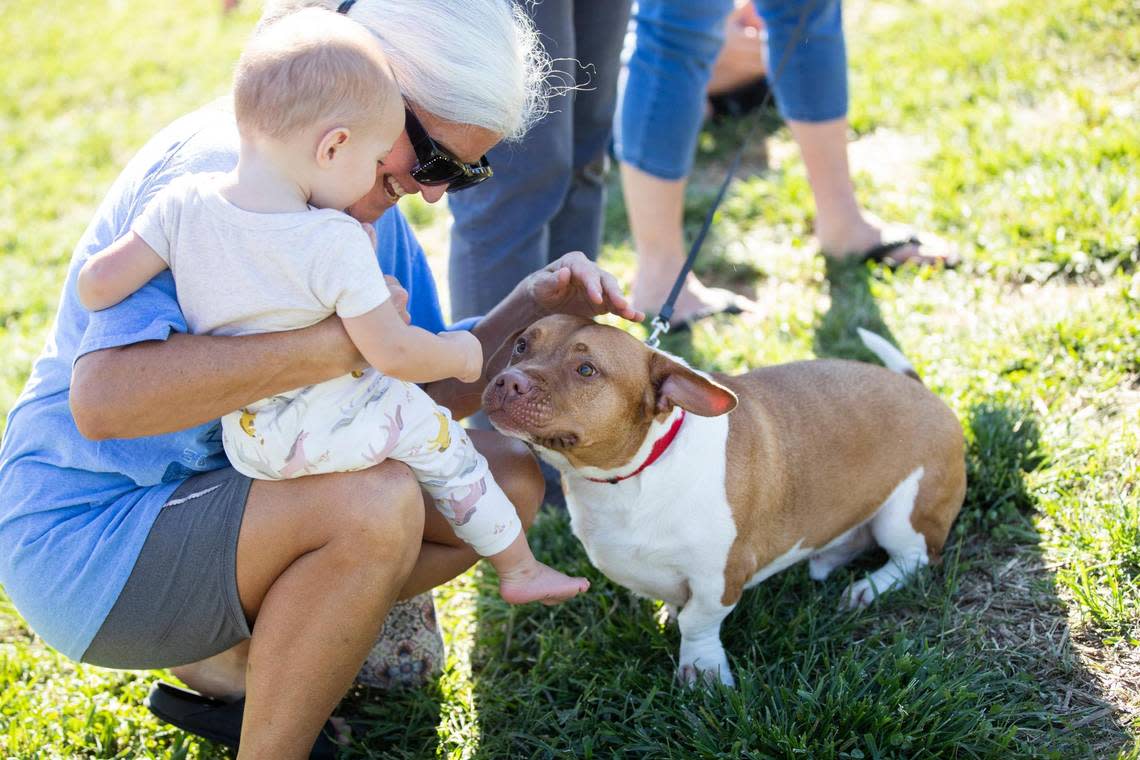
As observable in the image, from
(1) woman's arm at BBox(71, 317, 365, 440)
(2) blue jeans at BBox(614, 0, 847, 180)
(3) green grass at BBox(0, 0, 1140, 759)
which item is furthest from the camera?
(2) blue jeans at BBox(614, 0, 847, 180)

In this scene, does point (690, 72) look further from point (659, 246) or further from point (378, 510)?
point (378, 510)

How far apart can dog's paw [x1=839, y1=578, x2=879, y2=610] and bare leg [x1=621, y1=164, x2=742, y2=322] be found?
5.35 feet

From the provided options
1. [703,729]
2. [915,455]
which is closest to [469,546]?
[703,729]

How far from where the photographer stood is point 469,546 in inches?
107

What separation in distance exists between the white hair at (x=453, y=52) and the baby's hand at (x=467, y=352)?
1.60 feet

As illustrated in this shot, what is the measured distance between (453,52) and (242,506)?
3.60 ft

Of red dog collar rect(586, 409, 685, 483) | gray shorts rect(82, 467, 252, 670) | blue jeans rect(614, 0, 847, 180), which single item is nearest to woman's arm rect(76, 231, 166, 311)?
gray shorts rect(82, 467, 252, 670)

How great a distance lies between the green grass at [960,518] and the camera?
2473 mm

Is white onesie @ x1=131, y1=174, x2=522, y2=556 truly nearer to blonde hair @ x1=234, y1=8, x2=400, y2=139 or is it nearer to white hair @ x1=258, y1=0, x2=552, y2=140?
blonde hair @ x1=234, y1=8, x2=400, y2=139

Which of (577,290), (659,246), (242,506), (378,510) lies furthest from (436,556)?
(659,246)

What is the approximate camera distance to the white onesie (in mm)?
2035

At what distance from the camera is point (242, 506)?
7.44 feet

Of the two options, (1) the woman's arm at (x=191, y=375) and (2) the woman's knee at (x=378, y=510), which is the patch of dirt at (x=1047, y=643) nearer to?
(2) the woman's knee at (x=378, y=510)

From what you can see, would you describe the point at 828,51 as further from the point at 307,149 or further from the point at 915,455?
the point at 307,149
